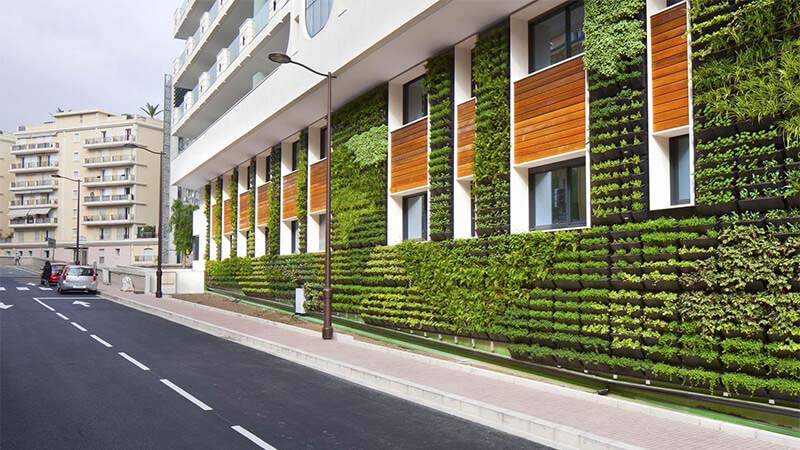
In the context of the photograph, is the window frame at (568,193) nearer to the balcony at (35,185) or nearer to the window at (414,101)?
the window at (414,101)

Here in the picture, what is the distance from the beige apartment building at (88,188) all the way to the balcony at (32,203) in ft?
0.49

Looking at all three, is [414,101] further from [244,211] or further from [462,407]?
[244,211]

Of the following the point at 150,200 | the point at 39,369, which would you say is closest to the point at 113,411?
the point at 39,369

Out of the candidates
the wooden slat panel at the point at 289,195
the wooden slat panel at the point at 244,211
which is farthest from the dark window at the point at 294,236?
the wooden slat panel at the point at 244,211

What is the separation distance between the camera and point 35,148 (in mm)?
95750

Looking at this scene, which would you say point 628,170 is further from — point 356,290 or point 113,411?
point 356,290

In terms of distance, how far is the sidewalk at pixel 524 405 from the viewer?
7312 millimetres

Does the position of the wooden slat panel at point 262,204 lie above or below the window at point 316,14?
below

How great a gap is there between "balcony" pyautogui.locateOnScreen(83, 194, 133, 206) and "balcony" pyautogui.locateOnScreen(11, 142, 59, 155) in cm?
1087

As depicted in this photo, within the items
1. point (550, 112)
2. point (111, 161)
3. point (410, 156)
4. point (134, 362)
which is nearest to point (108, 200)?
point (111, 161)

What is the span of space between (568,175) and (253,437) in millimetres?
7656

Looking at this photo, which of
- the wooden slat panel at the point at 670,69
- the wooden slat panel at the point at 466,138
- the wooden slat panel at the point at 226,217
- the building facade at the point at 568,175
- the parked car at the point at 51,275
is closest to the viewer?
the building facade at the point at 568,175

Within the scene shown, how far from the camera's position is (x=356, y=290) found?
62.2 ft

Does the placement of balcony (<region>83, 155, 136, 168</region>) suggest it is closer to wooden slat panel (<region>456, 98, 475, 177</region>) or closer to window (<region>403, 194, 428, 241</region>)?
window (<region>403, 194, 428, 241</region>)
